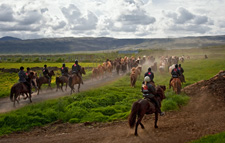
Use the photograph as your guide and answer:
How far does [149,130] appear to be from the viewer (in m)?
11.5

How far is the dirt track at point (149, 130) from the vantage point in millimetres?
10555

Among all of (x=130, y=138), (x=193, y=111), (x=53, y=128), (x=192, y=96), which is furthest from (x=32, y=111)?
(x=192, y=96)

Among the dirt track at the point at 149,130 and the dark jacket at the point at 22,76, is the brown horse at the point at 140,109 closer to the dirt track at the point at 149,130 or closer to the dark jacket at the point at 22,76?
the dirt track at the point at 149,130

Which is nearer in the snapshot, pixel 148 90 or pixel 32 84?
pixel 148 90

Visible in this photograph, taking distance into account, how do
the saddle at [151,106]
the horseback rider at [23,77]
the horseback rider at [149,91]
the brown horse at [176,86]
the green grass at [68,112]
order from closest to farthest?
the saddle at [151,106], the horseback rider at [149,91], the green grass at [68,112], the horseback rider at [23,77], the brown horse at [176,86]

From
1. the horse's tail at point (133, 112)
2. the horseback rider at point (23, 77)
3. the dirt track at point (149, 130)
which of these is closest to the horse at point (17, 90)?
the horseback rider at point (23, 77)

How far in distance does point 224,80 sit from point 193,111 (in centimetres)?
525

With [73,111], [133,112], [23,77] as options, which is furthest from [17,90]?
[133,112]

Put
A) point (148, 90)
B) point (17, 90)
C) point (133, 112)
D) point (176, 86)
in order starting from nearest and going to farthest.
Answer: point (133, 112), point (148, 90), point (17, 90), point (176, 86)

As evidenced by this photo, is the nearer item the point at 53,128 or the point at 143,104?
the point at 143,104

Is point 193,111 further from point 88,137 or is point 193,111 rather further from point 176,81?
point 88,137

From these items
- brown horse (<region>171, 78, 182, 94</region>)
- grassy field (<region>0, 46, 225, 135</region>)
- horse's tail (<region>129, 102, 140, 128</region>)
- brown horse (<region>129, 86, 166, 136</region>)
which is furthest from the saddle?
brown horse (<region>171, 78, 182, 94</region>)

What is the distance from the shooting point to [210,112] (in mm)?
14164

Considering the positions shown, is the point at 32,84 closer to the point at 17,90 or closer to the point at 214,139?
the point at 17,90
